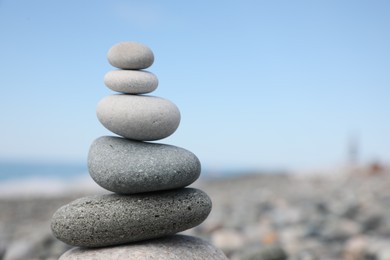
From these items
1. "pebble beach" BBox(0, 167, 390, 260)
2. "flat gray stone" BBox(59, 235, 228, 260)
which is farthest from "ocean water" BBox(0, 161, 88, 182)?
"flat gray stone" BBox(59, 235, 228, 260)

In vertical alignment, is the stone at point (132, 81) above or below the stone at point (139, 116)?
above

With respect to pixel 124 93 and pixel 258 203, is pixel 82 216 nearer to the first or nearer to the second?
pixel 124 93

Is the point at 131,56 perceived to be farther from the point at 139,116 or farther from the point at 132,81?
the point at 139,116

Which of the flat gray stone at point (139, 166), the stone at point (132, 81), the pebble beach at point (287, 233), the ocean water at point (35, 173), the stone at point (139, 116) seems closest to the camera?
the flat gray stone at point (139, 166)

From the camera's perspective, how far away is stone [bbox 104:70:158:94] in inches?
169

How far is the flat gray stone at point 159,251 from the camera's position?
4.07 metres

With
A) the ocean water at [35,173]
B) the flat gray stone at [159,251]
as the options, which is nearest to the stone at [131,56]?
the flat gray stone at [159,251]

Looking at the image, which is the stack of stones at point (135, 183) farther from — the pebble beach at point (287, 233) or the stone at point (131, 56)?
the pebble beach at point (287, 233)

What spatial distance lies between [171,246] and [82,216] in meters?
0.85

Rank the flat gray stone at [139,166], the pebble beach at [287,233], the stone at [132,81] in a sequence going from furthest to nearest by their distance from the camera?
the pebble beach at [287,233] < the stone at [132,81] < the flat gray stone at [139,166]

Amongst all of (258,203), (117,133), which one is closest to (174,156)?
(117,133)

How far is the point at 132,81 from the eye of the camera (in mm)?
4289

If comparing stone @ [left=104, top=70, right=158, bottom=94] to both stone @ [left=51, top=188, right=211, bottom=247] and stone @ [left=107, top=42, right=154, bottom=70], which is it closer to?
stone @ [left=107, top=42, right=154, bottom=70]

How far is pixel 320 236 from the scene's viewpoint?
27.2 ft
